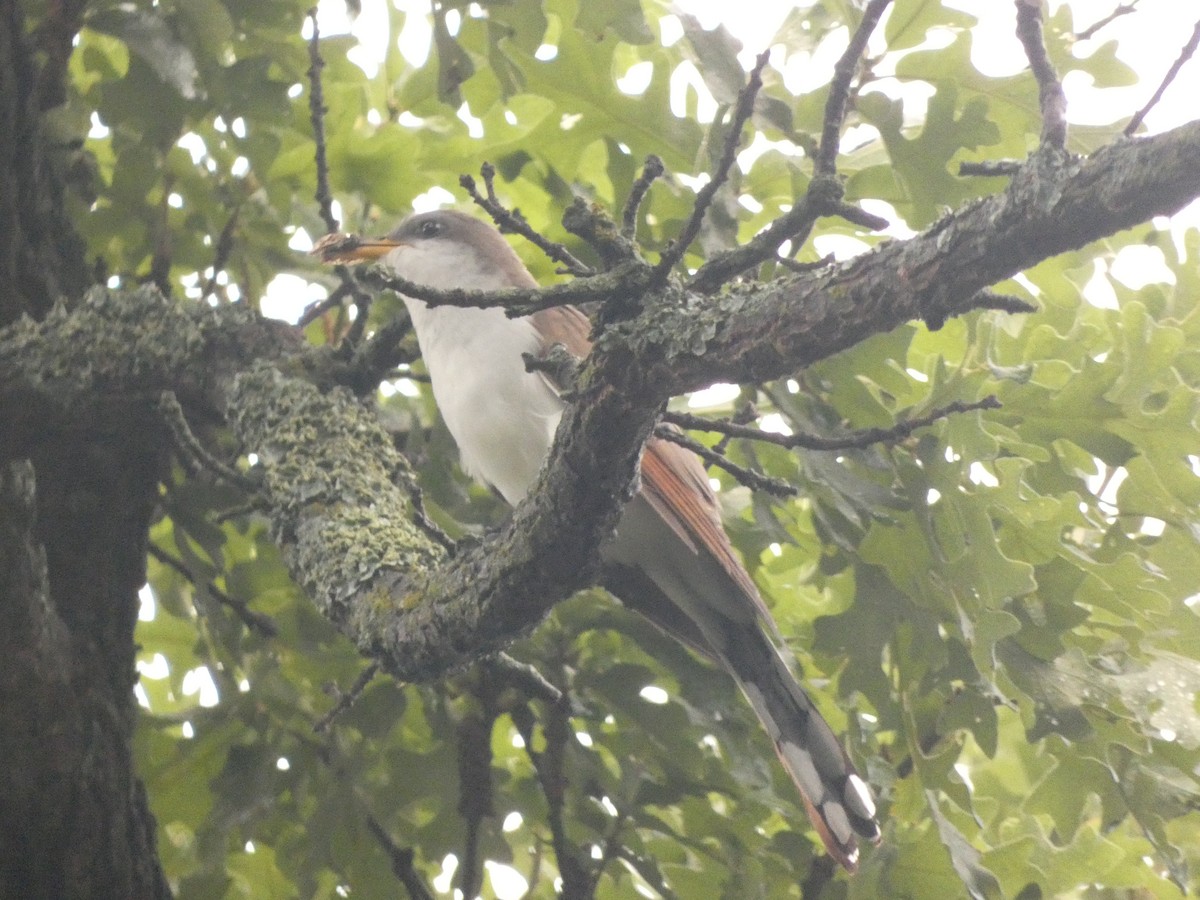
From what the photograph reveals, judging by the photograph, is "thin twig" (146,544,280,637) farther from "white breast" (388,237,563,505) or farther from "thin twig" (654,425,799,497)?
"thin twig" (654,425,799,497)

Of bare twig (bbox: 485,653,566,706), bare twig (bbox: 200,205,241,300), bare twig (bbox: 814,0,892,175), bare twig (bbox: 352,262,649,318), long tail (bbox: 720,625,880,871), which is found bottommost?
long tail (bbox: 720,625,880,871)

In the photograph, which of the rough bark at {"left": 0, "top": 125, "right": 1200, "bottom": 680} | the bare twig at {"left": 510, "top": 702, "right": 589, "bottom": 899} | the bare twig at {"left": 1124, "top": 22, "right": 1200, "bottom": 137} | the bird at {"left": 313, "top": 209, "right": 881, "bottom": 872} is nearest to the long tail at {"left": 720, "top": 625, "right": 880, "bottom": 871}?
the bird at {"left": 313, "top": 209, "right": 881, "bottom": 872}

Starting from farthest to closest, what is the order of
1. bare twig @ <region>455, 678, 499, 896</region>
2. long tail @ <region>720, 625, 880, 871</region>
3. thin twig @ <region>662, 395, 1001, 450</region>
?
bare twig @ <region>455, 678, 499, 896</region>
long tail @ <region>720, 625, 880, 871</region>
thin twig @ <region>662, 395, 1001, 450</region>

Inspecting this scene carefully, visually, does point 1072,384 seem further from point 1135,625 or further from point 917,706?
point 917,706

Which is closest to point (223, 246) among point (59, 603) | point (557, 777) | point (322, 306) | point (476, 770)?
point (322, 306)

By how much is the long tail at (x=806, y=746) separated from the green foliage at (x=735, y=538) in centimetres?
6

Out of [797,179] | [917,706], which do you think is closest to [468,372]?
[797,179]

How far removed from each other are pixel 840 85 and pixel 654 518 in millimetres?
1709

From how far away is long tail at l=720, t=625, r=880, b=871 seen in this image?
8.39 feet

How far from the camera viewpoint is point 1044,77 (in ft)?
4.71

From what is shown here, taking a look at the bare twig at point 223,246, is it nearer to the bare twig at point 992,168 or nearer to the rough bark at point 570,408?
the rough bark at point 570,408

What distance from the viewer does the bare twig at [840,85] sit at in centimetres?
147

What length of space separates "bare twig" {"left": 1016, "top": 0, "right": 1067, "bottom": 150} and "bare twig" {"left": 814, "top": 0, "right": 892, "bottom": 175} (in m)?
0.16

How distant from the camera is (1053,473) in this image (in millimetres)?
2693
